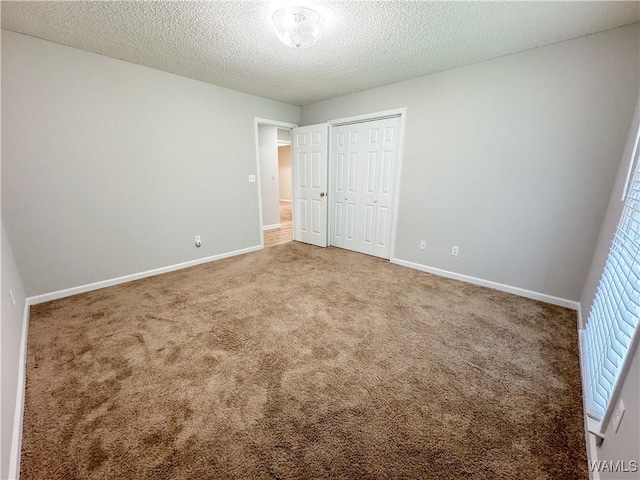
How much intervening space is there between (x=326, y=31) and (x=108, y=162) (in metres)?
2.54

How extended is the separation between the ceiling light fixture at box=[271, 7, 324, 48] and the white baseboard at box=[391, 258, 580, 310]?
2.76 meters

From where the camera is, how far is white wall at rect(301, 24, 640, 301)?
213 cm

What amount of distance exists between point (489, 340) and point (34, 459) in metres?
2.76

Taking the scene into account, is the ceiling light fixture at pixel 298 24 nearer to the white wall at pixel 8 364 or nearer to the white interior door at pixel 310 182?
the white interior door at pixel 310 182

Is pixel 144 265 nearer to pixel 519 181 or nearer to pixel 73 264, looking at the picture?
pixel 73 264

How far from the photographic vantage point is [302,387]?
1.56 meters

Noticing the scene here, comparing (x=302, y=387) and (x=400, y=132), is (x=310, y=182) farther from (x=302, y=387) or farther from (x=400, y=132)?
(x=302, y=387)

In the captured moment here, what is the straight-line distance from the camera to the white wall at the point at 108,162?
2.29 metres

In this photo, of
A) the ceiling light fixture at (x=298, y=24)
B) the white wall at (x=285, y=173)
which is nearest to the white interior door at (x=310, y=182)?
the ceiling light fixture at (x=298, y=24)

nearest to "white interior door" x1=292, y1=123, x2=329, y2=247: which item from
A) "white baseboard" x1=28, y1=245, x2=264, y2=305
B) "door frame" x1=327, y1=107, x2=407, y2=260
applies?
"door frame" x1=327, y1=107, x2=407, y2=260

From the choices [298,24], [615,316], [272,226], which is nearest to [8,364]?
[298,24]

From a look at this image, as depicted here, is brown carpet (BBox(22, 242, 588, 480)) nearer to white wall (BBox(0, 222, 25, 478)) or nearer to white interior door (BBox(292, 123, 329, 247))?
white wall (BBox(0, 222, 25, 478))

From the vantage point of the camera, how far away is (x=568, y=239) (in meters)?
2.40

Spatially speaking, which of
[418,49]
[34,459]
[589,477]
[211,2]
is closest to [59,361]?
[34,459]
